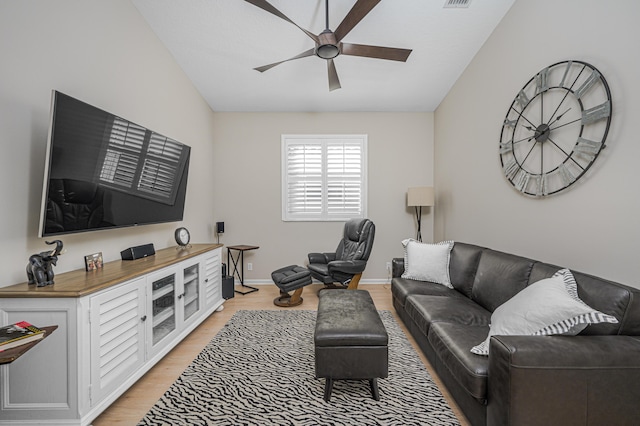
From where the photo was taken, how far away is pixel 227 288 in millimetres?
3703

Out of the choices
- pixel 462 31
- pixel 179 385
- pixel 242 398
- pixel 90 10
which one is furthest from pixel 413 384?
pixel 90 10

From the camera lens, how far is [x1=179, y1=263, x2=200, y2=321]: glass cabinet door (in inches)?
107

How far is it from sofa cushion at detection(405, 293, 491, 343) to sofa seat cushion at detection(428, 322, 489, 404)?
105 millimetres

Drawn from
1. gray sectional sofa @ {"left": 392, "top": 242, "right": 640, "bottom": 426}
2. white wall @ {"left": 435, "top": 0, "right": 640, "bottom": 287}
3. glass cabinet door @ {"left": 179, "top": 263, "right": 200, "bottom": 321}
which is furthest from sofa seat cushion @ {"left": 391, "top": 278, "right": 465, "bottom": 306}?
glass cabinet door @ {"left": 179, "top": 263, "right": 200, "bottom": 321}

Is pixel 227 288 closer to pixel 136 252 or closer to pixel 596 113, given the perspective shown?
pixel 136 252

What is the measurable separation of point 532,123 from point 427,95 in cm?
207

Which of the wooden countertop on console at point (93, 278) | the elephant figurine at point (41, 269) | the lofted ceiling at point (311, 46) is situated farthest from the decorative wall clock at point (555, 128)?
the elephant figurine at point (41, 269)

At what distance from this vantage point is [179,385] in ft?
6.56

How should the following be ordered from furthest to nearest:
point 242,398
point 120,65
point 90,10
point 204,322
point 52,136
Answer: point 204,322
point 120,65
point 90,10
point 242,398
point 52,136

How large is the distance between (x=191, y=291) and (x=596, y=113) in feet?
11.7

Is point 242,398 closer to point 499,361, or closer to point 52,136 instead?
point 499,361

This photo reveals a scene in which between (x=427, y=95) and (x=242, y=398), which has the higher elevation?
(x=427, y=95)

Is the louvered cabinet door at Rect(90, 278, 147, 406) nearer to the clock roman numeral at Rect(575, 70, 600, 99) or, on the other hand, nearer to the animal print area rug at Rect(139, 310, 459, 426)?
the animal print area rug at Rect(139, 310, 459, 426)

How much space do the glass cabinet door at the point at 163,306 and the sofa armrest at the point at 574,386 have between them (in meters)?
2.39
